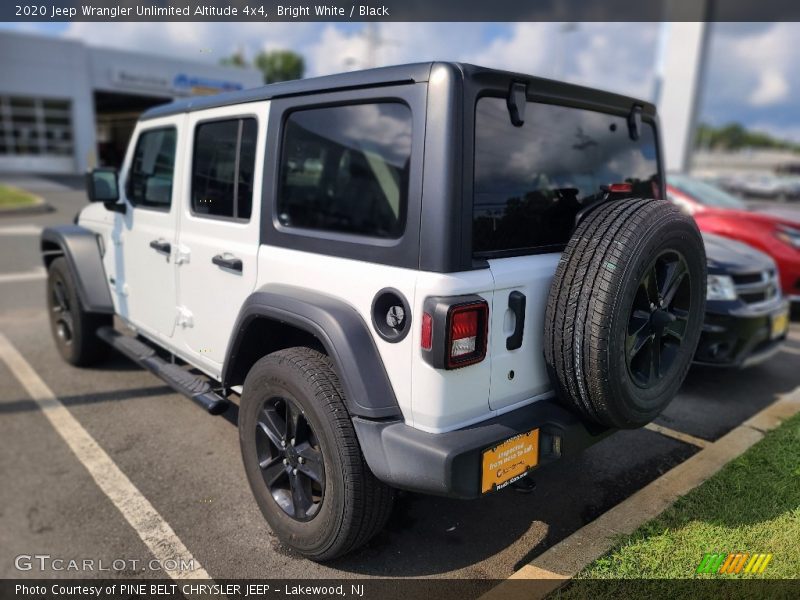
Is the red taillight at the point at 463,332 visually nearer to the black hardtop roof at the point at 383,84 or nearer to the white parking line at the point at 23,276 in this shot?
the black hardtop roof at the point at 383,84

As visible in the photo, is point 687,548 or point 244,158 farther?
point 244,158

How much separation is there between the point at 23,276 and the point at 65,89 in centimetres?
2160

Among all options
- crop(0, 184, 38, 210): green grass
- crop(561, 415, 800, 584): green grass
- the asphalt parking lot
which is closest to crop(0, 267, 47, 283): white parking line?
the asphalt parking lot

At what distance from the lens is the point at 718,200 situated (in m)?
7.57

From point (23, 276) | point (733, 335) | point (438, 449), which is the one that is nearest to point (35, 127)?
point (23, 276)

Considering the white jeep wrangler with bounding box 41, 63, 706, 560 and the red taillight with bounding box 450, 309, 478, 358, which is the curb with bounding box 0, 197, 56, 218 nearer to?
the white jeep wrangler with bounding box 41, 63, 706, 560

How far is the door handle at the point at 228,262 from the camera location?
2865 millimetres

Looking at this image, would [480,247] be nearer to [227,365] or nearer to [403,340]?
[403,340]

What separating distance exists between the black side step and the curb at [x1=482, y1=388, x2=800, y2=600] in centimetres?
162

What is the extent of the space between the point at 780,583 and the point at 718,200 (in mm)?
6337

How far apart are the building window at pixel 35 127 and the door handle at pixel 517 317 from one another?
28.8 metres

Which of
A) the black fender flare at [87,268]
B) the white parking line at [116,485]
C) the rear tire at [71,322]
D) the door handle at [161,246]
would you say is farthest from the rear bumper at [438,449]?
the rear tire at [71,322]

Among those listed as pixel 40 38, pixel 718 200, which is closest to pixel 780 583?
pixel 718 200

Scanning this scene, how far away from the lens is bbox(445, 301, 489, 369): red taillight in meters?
2.03
